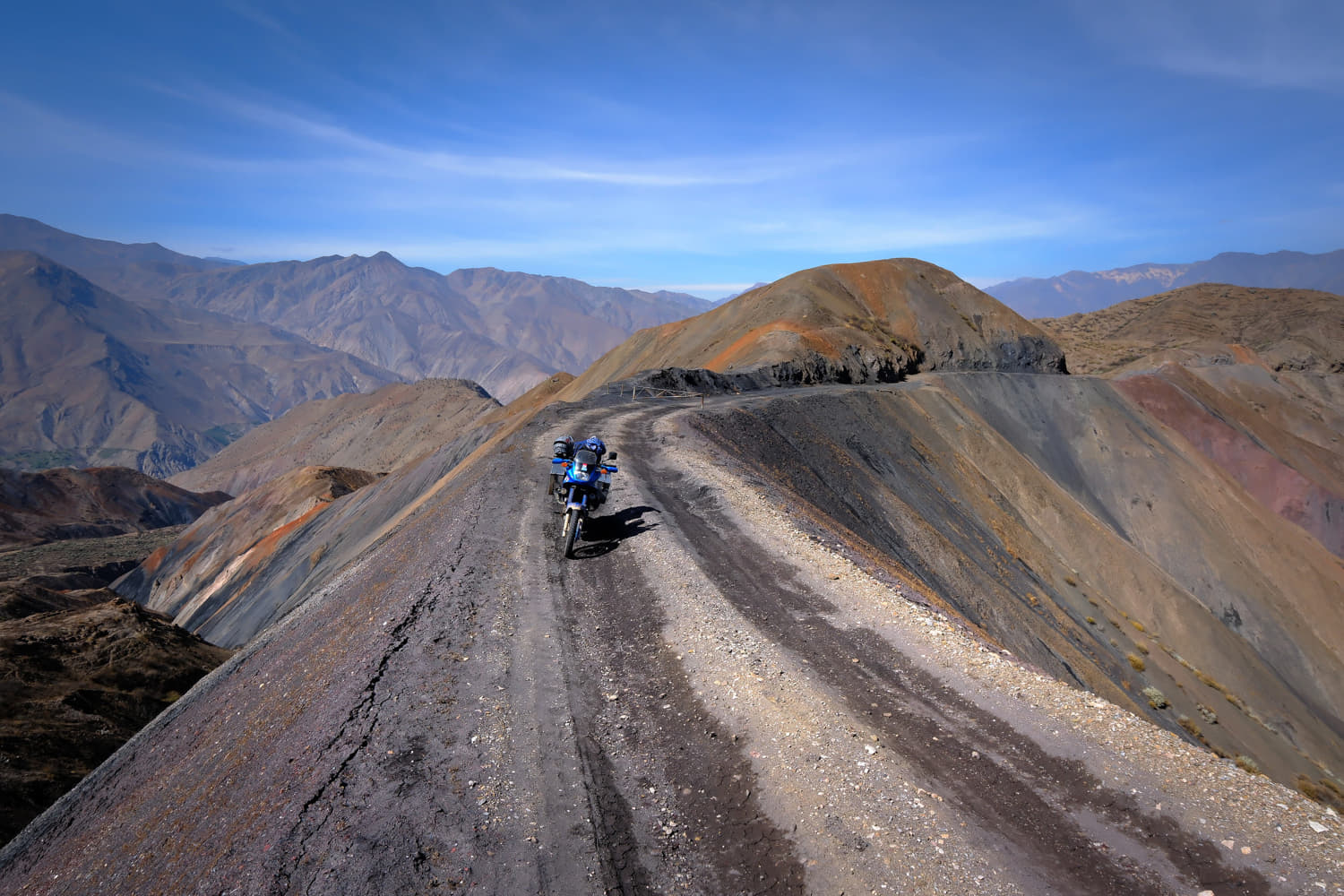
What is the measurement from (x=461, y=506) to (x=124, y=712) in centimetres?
882

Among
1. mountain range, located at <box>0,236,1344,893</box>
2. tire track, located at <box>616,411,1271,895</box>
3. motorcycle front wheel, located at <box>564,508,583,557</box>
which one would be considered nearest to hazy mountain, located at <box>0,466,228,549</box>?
mountain range, located at <box>0,236,1344,893</box>

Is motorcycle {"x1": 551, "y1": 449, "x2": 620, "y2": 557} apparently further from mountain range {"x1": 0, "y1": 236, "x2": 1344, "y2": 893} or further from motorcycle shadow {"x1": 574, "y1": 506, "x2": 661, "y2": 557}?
mountain range {"x1": 0, "y1": 236, "x2": 1344, "y2": 893}

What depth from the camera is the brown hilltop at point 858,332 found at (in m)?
46.5

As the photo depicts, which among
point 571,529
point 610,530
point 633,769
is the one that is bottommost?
point 633,769

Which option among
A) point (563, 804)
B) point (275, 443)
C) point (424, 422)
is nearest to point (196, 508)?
point (424, 422)

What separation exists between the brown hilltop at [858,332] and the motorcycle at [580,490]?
107ft

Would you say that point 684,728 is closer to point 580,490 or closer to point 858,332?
point 580,490

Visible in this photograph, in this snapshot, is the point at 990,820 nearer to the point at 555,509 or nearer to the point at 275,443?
the point at 555,509

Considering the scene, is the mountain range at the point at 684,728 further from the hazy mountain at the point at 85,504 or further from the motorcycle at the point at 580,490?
the hazy mountain at the point at 85,504

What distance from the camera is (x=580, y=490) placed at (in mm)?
10648

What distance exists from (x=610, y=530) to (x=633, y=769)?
6368mm

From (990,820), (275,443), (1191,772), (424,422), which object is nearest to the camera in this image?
(990,820)

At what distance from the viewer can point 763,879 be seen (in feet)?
14.5

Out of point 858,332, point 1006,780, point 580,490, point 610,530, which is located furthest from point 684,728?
point 858,332
